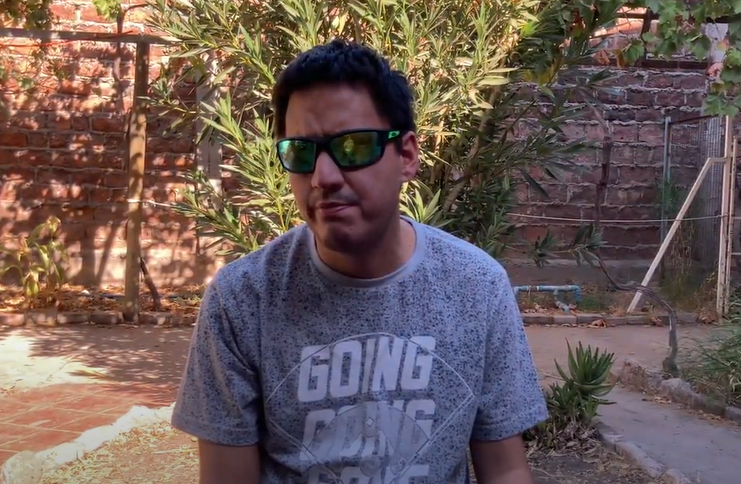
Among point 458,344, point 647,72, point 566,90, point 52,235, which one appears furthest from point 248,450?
point 647,72

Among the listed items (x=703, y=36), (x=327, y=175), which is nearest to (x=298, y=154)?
(x=327, y=175)

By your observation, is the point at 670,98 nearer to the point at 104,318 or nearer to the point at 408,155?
the point at 104,318

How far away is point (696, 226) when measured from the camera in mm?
10367

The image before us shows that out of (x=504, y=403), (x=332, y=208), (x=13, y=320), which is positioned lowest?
(x=13, y=320)

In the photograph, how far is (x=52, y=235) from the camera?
9.49 metres

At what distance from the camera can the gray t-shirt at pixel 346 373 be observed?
179 cm

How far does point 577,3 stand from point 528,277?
691 cm

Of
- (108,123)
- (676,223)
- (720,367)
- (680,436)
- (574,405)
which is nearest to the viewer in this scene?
(574,405)

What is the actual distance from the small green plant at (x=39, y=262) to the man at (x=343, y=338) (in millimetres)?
7615

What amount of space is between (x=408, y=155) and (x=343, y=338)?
41 centimetres

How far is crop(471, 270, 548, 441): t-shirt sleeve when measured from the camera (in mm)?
1875

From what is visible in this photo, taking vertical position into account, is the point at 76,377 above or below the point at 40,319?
below

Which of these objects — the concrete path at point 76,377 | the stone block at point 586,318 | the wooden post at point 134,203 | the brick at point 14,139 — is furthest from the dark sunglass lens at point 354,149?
the brick at point 14,139

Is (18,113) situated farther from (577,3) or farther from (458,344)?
(458,344)
